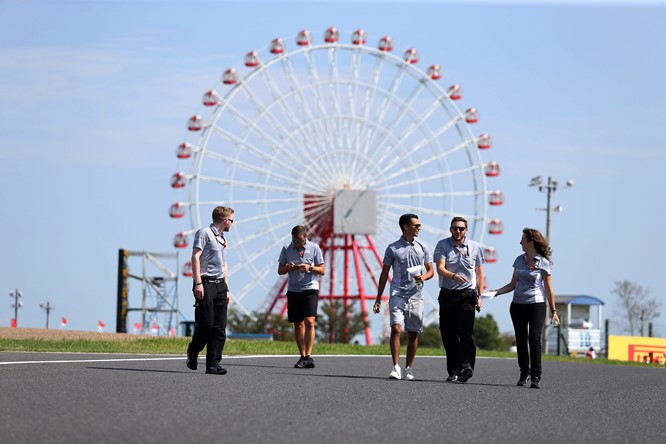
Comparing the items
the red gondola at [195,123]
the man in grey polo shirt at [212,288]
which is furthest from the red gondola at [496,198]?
the man in grey polo shirt at [212,288]

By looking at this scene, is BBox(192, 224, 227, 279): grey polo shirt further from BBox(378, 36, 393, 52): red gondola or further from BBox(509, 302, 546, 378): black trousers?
BBox(378, 36, 393, 52): red gondola

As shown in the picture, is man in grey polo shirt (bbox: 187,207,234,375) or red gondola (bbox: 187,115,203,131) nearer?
man in grey polo shirt (bbox: 187,207,234,375)

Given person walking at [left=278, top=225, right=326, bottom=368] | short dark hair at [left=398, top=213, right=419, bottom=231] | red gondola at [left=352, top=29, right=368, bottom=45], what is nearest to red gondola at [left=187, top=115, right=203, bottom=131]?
red gondola at [left=352, top=29, right=368, bottom=45]

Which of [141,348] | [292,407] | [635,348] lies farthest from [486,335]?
[292,407]

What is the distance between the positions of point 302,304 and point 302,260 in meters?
0.59

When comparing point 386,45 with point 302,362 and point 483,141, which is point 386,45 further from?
point 302,362

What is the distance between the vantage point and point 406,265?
597 inches

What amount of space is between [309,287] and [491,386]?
3.11 m

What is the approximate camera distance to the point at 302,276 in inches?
663

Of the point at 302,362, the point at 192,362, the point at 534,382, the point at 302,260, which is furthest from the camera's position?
the point at 302,362

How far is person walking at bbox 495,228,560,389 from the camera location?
14.9 meters

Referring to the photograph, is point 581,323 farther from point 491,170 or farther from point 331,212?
point 331,212

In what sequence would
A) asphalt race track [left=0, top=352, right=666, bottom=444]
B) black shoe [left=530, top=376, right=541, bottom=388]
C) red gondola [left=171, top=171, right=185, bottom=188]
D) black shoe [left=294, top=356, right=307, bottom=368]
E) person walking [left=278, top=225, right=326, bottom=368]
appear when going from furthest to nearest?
red gondola [left=171, top=171, right=185, bottom=188]
black shoe [left=294, top=356, right=307, bottom=368]
person walking [left=278, top=225, right=326, bottom=368]
black shoe [left=530, top=376, right=541, bottom=388]
asphalt race track [left=0, top=352, right=666, bottom=444]

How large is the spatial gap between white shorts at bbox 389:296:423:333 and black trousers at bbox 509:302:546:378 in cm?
112
